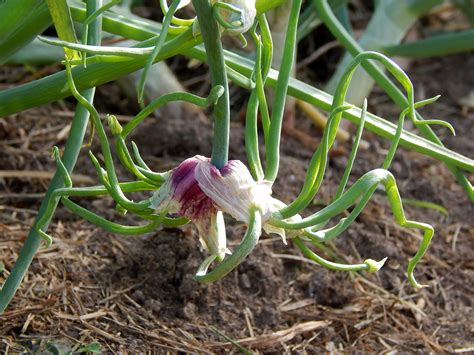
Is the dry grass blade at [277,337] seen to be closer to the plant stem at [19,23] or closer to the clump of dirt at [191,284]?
the clump of dirt at [191,284]

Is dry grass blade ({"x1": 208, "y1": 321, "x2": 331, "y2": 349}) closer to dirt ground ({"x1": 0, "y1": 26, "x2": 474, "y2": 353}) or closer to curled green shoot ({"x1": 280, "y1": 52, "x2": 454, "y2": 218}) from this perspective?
dirt ground ({"x1": 0, "y1": 26, "x2": 474, "y2": 353})

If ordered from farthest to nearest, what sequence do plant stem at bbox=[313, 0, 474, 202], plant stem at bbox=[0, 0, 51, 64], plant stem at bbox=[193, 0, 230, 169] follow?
plant stem at bbox=[313, 0, 474, 202] < plant stem at bbox=[0, 0, 51, 64] < plant stem at bbox=[193, 0, 230, 169]

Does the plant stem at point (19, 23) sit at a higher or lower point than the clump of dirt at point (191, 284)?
higher

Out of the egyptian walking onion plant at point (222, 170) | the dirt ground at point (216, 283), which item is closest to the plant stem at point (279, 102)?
the egyptian walking onion plant at point (222, 170)

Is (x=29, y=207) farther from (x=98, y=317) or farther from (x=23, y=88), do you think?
(x=23, y=88)

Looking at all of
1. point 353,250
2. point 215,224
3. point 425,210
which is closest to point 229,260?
point 215,224

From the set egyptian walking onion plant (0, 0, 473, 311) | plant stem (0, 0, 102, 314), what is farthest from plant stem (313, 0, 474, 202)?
plant stem (0, 0, 102, 314)

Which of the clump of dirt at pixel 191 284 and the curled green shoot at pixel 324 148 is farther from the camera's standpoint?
the clump of dirt at pixel 191 284
